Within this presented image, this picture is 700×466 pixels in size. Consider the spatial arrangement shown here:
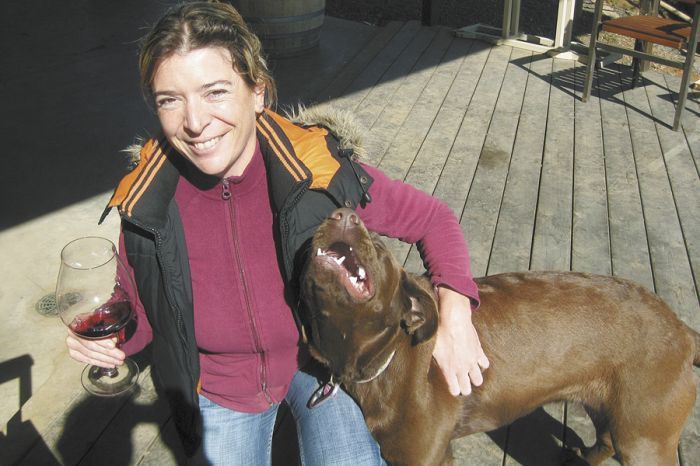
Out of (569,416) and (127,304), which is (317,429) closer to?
(127,304)

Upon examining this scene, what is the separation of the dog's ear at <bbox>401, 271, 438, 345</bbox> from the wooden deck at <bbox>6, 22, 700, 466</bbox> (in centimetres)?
80

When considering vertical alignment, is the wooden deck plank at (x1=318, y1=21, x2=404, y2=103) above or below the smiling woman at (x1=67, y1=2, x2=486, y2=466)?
below

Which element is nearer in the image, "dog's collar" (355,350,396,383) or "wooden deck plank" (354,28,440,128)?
"dog's collar" (355,350,396,383)

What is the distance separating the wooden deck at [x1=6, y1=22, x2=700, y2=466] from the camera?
8.30 ft

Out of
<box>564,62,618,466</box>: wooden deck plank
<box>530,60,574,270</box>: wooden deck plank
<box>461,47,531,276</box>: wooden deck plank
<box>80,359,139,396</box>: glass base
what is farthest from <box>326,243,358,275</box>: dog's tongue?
<box>530,60,574,270</box>: wooden deck plank

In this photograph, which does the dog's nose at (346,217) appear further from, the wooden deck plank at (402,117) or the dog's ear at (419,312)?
the wooden deck plank at (402,117)

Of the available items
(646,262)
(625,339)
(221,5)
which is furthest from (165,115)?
(646,262)

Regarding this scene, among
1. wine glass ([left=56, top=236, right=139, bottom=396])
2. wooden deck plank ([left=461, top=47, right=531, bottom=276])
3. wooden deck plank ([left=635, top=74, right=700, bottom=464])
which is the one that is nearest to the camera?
wine glass ([left=56, top=236, right=139, bottom=396])

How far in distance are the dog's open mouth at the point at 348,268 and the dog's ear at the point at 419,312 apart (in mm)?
148

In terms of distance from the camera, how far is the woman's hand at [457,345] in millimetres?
1968

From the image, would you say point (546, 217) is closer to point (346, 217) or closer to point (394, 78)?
point (346, 217)

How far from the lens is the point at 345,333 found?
197cm

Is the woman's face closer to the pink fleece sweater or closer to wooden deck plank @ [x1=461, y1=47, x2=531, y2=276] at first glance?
the pink fleece sweater

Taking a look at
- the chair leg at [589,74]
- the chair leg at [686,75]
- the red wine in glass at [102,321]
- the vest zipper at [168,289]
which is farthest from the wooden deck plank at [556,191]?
the red wine in glass at [102,321]
